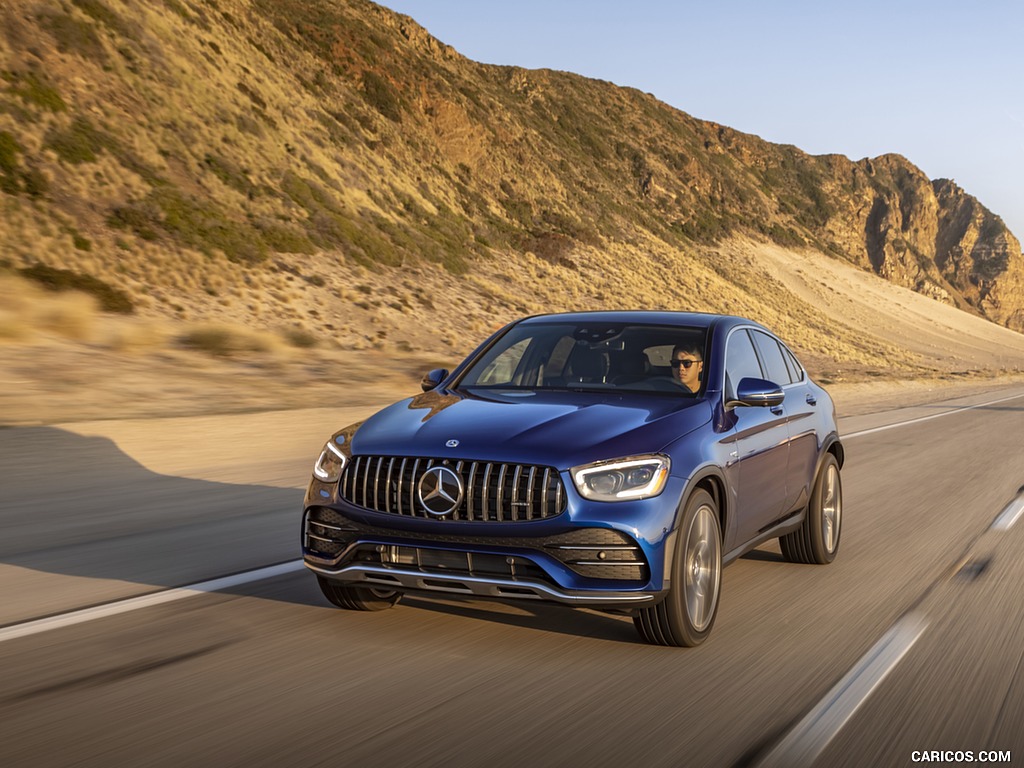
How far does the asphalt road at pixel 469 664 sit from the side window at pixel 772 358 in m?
1.20

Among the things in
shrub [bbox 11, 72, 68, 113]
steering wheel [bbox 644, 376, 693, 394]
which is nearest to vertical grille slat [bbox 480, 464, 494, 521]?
steering wheel [bbox 644, 376, 693, 394]

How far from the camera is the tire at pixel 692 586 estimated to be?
5195 millimetres

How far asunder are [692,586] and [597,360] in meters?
1.50

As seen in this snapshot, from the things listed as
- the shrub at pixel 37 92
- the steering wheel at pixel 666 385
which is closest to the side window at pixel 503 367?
the steering wheel at pixel 666 385

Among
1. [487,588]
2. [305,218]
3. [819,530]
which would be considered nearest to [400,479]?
[487,588]

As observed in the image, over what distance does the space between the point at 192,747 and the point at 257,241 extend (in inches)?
1507

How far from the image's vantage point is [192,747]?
3971 mm

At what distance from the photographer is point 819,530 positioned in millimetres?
7504

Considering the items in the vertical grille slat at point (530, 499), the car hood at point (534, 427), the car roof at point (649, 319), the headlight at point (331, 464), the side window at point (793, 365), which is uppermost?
the car roof at point (649, 319)

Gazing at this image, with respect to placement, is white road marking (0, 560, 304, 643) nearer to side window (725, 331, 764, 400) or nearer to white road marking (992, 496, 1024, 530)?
side window (725, 331, 764, 400)

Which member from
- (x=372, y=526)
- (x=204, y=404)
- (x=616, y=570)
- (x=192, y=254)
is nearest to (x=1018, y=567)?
(x=616, y=570)

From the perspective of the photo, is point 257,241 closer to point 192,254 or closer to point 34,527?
point 192,254

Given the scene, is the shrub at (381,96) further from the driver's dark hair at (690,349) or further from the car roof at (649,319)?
the driver's dark hair at (690,349)

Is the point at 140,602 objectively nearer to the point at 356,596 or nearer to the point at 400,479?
the point at 356,596
